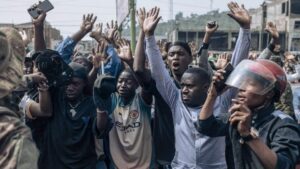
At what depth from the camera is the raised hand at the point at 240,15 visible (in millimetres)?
4305

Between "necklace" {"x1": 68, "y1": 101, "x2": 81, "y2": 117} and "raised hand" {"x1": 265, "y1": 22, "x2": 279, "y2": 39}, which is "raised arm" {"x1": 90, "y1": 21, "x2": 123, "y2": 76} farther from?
"raised hand" {"x1": 265, "y1": 22, "x2": 279, "y2": 39}

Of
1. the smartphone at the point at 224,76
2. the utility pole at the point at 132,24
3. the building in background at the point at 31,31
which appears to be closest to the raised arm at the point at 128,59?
the smartphone at the point at 224,76

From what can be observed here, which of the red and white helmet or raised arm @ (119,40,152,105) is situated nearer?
the red and white helmet

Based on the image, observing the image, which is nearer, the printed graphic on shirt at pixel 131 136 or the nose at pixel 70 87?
the nose at pixel 70 87

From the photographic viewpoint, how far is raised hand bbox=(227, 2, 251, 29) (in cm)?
430

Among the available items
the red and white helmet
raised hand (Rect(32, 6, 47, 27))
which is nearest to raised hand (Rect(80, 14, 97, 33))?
raised hand (Rect(32, 6, 47, 27))

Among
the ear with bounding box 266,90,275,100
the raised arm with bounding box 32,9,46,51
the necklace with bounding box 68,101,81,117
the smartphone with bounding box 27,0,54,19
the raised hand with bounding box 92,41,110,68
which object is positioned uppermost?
the smartphone with bounding box 27,0,54,19

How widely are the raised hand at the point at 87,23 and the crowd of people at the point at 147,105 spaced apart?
0.01m

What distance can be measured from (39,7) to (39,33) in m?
0.30

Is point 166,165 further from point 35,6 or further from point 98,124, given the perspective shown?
point 35,6

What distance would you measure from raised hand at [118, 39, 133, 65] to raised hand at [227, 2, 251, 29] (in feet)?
3.50

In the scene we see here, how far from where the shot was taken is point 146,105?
4.93 metres

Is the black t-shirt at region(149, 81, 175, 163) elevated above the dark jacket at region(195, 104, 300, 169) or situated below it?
below

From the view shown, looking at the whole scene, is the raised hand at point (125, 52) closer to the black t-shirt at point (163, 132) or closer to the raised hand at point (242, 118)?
the black t-shirt at point (163, 132)
